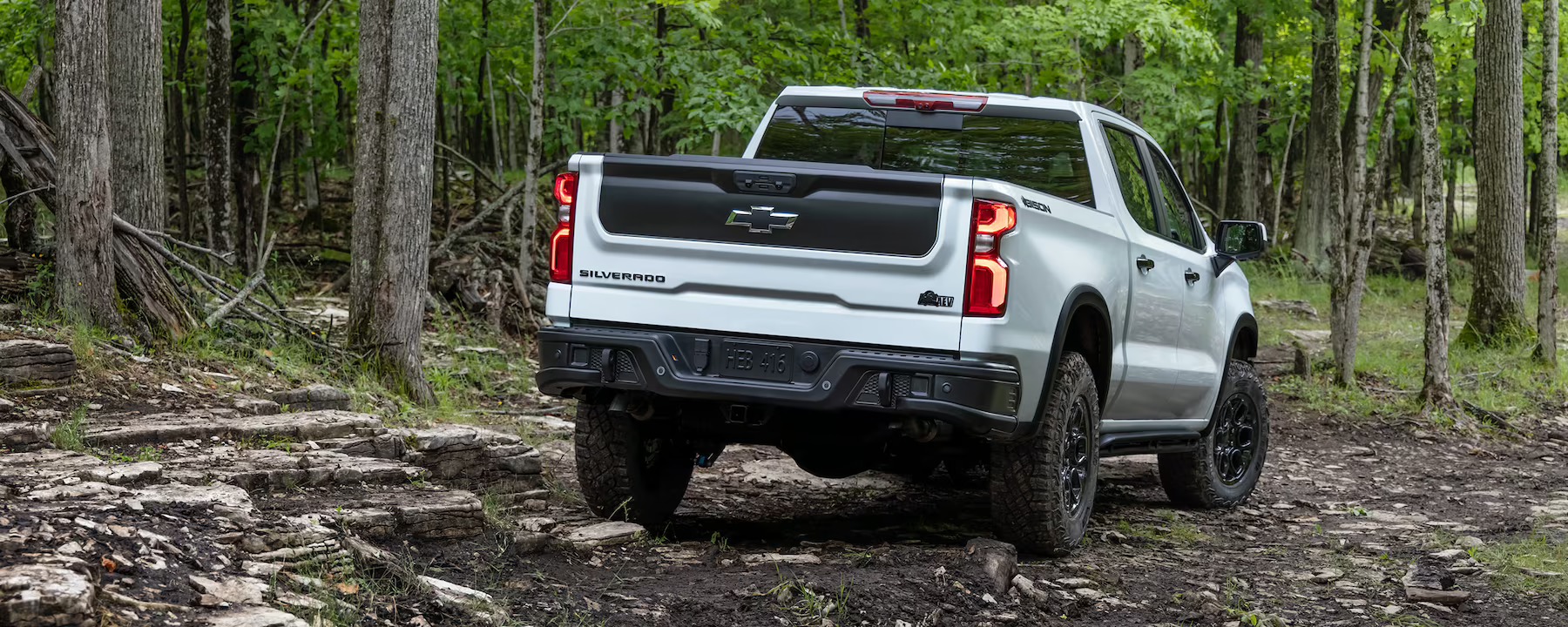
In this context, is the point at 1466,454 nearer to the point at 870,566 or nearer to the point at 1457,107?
the point at 870,566

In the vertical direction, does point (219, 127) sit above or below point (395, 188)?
above

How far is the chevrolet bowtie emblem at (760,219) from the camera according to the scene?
5.18m

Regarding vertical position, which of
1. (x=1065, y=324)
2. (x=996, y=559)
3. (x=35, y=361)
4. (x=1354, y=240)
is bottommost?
(x=996, y=559)

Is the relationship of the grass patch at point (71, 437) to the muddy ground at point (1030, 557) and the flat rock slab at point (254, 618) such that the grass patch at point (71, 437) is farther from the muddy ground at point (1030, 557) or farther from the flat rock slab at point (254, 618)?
the flat rock slab at point (254, 618)

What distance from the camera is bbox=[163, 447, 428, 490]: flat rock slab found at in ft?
17.9

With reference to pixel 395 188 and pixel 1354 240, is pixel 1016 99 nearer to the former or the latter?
pixel 395 188

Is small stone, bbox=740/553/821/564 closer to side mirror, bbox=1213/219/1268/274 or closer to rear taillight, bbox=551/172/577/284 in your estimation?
rear taillight, bbox=551/172/577/284

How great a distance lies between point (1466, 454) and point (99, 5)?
1010 cm

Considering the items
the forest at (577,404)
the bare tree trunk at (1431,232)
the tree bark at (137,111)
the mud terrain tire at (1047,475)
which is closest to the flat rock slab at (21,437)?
the forest at (577,404)

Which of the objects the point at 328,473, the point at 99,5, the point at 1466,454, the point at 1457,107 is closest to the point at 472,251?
the point at 99,5

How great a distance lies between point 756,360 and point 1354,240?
9.01 metres

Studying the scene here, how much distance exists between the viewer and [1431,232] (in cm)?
1156

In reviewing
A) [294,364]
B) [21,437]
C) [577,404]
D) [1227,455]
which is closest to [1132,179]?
[1227,455]

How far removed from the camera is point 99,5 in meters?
8.10
